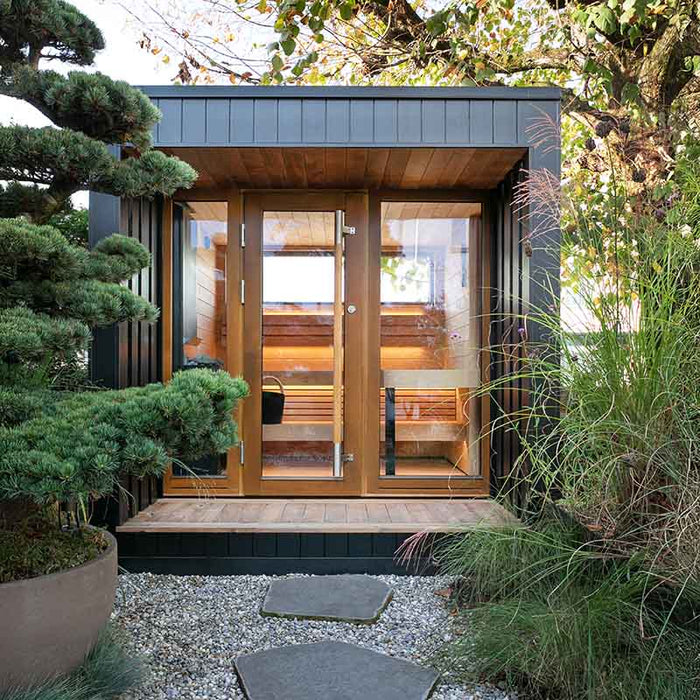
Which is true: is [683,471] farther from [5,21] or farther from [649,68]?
[649,68]

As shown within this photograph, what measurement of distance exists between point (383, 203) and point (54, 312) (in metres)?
2.14

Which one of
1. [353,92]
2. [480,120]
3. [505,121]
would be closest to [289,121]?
[353,92]

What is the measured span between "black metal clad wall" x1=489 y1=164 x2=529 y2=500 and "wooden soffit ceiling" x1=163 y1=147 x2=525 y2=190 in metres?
0.17

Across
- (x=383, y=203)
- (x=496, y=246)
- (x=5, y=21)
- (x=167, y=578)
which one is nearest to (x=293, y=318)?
(x=383, y=203)

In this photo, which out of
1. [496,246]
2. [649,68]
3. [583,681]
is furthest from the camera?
[649,68]

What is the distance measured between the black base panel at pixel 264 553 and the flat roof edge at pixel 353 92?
6.92 ft

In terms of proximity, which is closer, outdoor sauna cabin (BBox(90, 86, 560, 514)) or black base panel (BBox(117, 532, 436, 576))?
black base panel (BBox(117, 532, 436, 576))

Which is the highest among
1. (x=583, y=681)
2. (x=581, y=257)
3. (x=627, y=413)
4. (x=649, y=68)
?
(x=649, y=68)

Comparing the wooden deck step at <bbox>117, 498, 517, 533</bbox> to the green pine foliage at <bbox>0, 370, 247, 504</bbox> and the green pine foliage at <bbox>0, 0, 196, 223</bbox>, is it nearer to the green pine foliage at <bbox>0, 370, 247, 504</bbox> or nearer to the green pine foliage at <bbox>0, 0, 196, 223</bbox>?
the green pine foliage at <bbox>0, 370, 247, 504</bbox>

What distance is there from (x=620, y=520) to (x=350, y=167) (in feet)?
7.21

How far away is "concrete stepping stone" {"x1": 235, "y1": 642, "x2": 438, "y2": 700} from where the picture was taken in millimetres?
1818

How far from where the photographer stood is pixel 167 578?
2812 mm

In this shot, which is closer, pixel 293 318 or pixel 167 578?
pixel 167 578

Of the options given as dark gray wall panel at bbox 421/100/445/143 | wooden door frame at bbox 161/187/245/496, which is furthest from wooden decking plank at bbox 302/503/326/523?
dark gray wall panel at bbox 421/100/445/143
